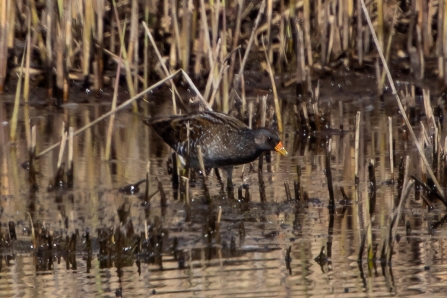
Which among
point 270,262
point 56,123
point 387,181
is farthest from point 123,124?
point 270,262

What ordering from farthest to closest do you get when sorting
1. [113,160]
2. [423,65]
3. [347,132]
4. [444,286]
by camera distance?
1. [423,65]
2. [347,132]
3. [113,160]
4. [444,286]

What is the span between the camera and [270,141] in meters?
7.00

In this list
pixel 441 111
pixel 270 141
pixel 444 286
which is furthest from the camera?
pixel 441 111

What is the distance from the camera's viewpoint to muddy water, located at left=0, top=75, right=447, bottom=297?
4801mm

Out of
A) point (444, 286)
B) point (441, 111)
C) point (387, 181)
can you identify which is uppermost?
point (441, 111)

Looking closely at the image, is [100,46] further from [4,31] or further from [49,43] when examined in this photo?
[4,31]

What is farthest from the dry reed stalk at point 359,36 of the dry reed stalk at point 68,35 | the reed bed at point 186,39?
the dry reed stalk at point 68,35

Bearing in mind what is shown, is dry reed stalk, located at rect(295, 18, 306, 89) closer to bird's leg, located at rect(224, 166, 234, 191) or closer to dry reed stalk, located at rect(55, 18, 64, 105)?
dry reed stalk, located at rect(55, 18, 64, 105)

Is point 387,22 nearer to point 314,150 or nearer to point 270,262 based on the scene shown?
point 314,150

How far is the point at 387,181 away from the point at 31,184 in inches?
94.9

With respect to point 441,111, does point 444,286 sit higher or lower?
lower

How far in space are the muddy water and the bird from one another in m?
0.23

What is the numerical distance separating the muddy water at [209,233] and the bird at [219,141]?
0.74 feet

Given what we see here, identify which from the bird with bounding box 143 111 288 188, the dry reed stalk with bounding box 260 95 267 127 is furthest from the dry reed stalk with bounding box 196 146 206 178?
the dry reed stalk with bounding box 260 95 267 127
